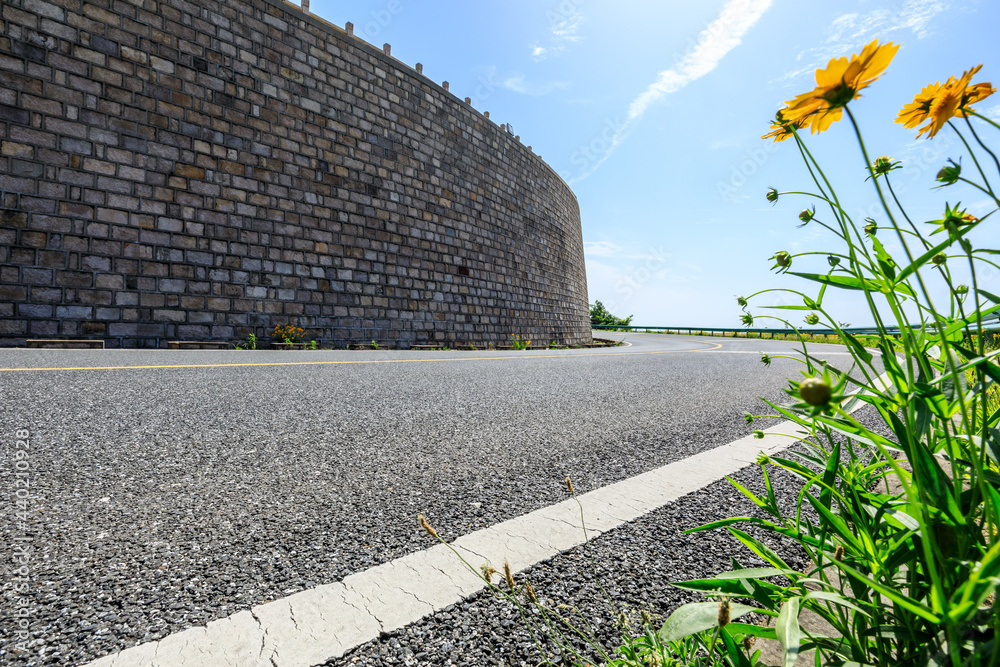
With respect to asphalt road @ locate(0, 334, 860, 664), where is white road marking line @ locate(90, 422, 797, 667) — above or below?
below

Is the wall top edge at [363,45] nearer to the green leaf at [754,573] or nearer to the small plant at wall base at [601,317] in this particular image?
the green leaf at [754,573]

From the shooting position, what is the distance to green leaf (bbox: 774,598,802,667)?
1.95 feet

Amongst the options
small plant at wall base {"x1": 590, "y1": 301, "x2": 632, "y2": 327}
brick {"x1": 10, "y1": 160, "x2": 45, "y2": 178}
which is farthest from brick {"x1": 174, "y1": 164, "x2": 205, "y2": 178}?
small plant at wall base {"x1": 590, "y1": 301, "x2": 632, "y2": 327}

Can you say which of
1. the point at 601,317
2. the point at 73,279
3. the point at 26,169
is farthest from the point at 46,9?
the point at 601,317

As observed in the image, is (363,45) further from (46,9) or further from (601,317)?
(601,317)

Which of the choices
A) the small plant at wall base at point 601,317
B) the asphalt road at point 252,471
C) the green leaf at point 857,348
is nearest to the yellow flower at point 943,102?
the green leaf at point 857,348

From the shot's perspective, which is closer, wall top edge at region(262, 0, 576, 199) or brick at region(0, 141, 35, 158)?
brick at region(0, 141, 35, 158)

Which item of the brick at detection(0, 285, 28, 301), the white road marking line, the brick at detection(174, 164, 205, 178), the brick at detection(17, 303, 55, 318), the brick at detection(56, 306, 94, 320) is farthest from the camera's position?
the brick at detection(174, 164, 205, 178)

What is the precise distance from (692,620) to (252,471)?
1582 millimetres

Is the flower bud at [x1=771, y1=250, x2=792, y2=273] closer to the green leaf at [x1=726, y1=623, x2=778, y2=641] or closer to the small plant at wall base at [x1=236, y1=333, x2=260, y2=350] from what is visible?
the green leaf at [x1=726, y1=623, x2=778, y2=641]

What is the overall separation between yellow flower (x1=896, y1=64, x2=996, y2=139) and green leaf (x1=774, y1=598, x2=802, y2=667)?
758 millimetres

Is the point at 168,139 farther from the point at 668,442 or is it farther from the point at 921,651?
the point at 921,651

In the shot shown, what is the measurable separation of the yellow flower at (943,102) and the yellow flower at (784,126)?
→ 166 millimetres

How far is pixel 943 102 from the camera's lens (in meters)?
0.73
